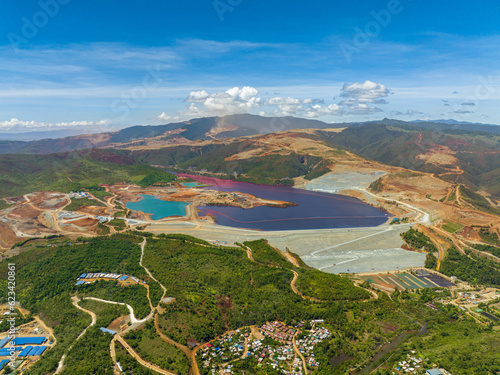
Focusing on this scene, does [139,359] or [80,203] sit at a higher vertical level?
[80,203]

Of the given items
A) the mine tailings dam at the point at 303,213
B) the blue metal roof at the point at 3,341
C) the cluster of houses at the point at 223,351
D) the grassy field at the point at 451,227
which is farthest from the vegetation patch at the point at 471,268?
the blue metal roof at the point at 3,341

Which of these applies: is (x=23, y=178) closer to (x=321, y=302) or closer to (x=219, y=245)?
(x=219, y=245)

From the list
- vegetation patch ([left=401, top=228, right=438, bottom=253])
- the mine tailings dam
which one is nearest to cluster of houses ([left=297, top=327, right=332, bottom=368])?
the mine tailings dam

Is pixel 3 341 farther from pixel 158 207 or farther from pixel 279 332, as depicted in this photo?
pixel 158 207

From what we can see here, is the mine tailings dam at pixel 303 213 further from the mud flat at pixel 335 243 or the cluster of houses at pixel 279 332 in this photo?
the cluster of houses at pixel 279 332

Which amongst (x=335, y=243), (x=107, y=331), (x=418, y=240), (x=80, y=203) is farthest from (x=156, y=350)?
(x=80, y=203)

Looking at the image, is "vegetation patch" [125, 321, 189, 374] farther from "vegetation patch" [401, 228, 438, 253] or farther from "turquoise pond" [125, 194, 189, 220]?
"vegetation patch" [401, 228, 438, 253]

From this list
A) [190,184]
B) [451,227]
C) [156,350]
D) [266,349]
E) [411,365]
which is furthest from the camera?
[190,184]
